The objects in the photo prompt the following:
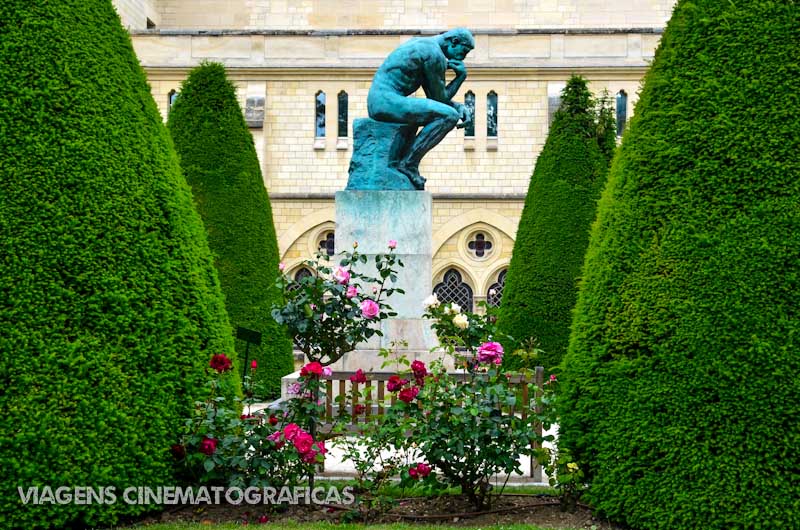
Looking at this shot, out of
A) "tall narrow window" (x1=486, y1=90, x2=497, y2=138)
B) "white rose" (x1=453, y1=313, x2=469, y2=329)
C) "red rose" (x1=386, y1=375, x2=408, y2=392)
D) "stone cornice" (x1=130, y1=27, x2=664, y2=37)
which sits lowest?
"red rose" (x1=386, y1=375, x2=408, y2=392)

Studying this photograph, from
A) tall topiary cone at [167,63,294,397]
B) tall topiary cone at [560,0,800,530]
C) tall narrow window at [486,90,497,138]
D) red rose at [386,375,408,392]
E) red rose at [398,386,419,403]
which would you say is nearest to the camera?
tall topiary cone at [560,0,800,530]

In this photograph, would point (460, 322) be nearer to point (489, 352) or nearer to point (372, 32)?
point (489, 352)

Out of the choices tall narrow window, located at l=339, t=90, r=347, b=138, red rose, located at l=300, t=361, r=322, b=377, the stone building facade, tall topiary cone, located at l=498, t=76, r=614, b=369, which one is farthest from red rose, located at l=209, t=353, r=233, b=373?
tall narrow window, located at l=339, t=90, r=347, b=138

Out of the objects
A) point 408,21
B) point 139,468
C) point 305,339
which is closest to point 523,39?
point 408,21

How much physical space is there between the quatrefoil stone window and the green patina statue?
40.2ft

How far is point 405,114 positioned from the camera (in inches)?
326

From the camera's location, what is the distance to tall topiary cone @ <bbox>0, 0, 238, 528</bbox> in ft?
13.2

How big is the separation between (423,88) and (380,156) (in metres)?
0.84

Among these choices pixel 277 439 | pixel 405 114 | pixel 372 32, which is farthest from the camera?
pixel 372 32

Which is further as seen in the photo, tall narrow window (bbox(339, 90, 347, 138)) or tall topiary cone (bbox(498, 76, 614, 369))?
tall narrow window (bbox(339, 90, 347, 138))

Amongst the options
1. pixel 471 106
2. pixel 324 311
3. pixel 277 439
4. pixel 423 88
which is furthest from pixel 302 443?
pixel 471 106

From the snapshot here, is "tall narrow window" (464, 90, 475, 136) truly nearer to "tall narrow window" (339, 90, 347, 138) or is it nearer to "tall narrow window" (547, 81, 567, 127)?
"tall narrow window" (547, 81, 567, 127)

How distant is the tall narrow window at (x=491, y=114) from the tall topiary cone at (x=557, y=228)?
27.7 ft

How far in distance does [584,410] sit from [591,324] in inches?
19.1
